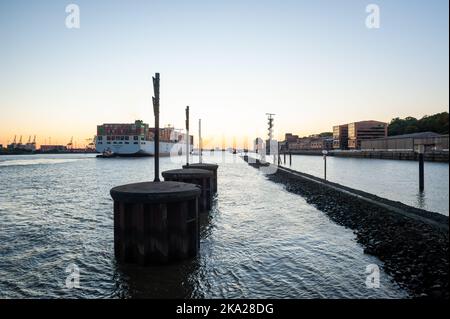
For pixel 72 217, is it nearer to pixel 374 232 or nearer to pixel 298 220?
pixel 298 220

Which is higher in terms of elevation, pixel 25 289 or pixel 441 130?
pixel 441 130

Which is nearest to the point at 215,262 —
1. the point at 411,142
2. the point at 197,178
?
the point at 197,178

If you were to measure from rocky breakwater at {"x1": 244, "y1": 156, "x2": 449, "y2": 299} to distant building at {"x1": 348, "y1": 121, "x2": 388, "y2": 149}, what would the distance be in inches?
7149

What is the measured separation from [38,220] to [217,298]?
13.9 metres

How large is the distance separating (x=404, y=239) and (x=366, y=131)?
194 meters

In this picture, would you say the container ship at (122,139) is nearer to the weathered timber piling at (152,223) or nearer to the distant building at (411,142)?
the distant building at (411,142)

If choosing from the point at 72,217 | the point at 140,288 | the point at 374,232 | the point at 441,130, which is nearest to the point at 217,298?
the point at 140,288

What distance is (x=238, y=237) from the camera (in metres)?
12.5

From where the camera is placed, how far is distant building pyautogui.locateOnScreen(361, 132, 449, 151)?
83375 mm

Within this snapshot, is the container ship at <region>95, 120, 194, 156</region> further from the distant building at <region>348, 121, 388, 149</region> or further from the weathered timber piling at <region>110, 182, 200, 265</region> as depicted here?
the weathered timber piling at <region>110, 182, 200, 265</region>

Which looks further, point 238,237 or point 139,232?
point 238,237

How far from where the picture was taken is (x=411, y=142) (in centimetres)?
9631

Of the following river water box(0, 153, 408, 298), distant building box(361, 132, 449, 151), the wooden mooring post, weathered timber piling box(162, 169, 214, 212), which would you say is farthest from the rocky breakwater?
distant building box(361, 132, 449, 151)
